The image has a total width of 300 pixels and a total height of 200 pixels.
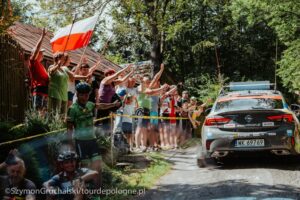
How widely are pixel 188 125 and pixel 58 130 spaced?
991 cm

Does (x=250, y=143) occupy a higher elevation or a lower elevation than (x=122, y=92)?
lower

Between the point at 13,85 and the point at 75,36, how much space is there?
120 inches

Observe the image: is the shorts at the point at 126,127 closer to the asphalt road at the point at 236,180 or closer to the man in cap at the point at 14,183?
the asphalt road at the point at 236,180

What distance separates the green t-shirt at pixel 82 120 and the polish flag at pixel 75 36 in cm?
311

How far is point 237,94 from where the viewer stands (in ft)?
34.3

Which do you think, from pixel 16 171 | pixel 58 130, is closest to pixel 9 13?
pixel 58 130

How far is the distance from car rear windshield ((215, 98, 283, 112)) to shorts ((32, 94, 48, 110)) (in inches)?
140

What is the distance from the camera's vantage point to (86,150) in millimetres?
6621

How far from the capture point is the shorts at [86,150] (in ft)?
21.6

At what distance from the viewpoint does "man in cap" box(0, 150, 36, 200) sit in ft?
15.5

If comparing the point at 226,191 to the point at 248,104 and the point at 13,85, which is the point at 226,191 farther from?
the point at 13,85

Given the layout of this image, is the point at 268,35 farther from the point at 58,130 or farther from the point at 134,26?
the point at 58,130

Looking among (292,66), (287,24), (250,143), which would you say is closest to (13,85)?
(250,143)

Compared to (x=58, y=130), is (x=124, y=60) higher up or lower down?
higher up
